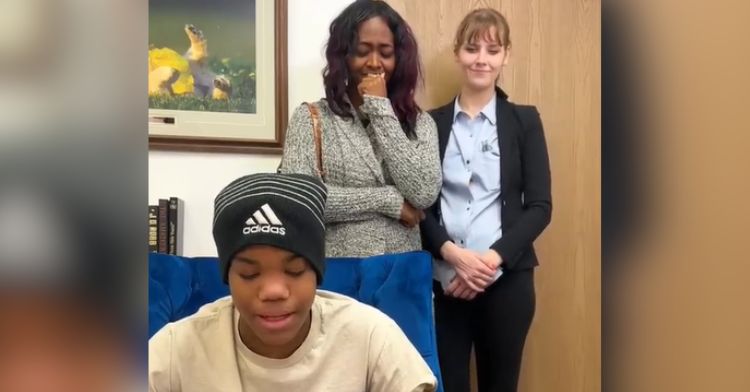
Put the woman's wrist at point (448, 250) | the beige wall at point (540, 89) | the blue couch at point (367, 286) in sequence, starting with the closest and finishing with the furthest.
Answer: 1. the blue couch at point (367, 286)
2. the woman's wrist at point (448, 250)
3. the beige wall at point (540, 89)

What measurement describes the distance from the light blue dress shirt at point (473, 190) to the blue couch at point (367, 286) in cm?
35

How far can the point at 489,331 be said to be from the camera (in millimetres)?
1603

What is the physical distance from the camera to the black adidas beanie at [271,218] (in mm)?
974

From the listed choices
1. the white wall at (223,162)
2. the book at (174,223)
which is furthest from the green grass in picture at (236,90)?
the book at (174,223)

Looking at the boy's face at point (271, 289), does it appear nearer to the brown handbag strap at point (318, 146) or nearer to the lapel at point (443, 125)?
the brown handbag strap at point (318, 146)

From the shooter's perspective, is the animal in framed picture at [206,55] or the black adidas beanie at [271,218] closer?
the black adidas beanie at [271,218]

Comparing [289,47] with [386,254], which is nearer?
[386,254]

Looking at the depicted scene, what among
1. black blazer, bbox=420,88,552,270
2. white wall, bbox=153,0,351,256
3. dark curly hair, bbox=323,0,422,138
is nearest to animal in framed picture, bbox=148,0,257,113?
white wall, bbox=153,0,351,256

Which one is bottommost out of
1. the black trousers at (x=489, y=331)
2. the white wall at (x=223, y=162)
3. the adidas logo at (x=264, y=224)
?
the black trousers at (x=489, y=331)
